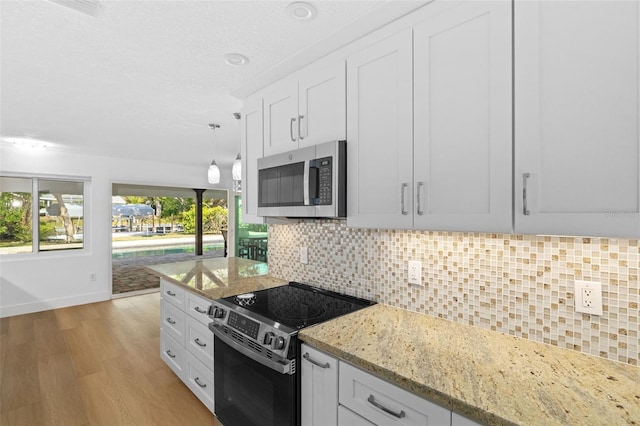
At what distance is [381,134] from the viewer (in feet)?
4.94

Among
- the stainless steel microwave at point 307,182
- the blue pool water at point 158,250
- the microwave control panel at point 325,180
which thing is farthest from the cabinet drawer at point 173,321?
the blue pool water at point 158,250

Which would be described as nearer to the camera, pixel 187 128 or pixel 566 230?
pixel 566 230

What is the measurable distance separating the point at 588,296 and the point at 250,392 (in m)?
1.60

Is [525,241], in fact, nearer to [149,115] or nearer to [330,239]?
[330,239]

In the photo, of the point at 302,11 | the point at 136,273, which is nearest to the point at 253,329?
the point at 302,11

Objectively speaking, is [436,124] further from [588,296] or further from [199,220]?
[199,220]

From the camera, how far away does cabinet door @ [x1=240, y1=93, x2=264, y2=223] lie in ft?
7.45

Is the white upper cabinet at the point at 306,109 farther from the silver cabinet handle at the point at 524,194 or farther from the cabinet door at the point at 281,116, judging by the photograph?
the silver cabinet handle at the point at 524,194

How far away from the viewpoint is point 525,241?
1.35 m

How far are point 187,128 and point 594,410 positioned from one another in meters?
3.73

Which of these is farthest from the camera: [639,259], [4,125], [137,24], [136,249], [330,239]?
[136,249]

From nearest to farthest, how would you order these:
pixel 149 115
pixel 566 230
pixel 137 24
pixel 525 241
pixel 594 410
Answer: pixel 594 410
pixel 566 230
pixel 525 241
pixel 137 24
pixel 149 115

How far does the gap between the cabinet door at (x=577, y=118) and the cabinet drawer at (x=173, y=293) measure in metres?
2.39

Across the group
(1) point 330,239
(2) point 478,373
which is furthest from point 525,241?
(1) point 330,239
